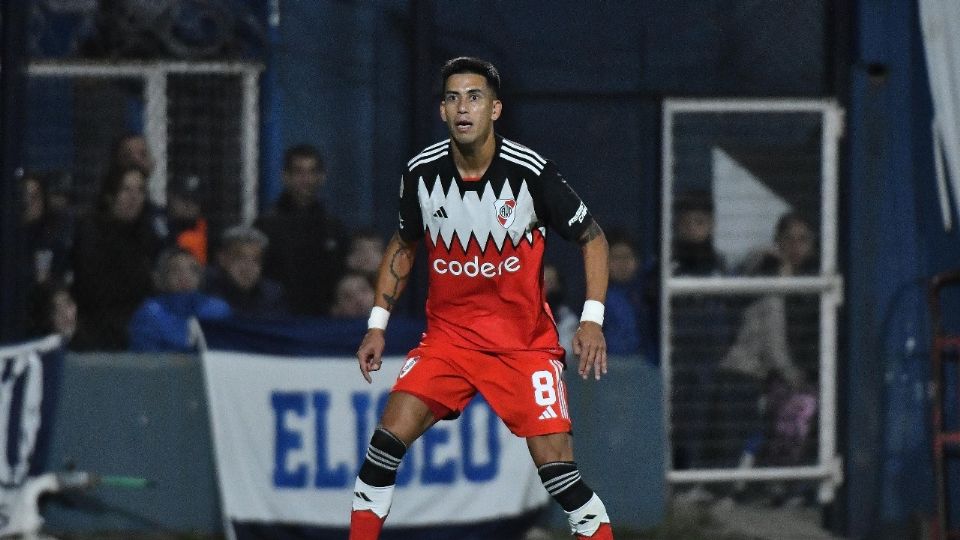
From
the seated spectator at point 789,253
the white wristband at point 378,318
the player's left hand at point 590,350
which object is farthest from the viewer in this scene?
the seated spectator at point 789,253

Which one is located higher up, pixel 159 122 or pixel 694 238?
pixel 159 122

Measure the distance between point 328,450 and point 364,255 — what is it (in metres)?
1.24

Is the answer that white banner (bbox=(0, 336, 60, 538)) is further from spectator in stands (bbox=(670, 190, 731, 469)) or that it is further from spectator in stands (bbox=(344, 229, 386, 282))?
spectator in stands (bbox=(670, 190, 731, 469))

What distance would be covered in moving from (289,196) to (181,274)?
76cm

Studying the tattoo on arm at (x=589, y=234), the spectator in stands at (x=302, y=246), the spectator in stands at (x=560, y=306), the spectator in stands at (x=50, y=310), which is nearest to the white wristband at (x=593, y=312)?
the tattoo on arm at (x=589, y=234)

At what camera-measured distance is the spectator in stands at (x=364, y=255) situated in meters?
10.4

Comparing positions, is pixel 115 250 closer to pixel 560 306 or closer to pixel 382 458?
pixel 560 306

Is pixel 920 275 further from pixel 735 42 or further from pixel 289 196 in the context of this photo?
pixel 289 196

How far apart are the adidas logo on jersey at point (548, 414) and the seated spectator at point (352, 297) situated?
302 centimetres

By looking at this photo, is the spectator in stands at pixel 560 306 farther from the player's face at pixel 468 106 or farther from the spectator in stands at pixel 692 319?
the player's face at pixel 468 106

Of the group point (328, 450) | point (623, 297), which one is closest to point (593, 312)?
point (328, 450)

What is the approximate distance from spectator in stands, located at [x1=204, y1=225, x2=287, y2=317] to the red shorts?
286cm

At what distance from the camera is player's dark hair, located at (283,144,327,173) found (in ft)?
34.3

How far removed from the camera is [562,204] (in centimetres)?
740
